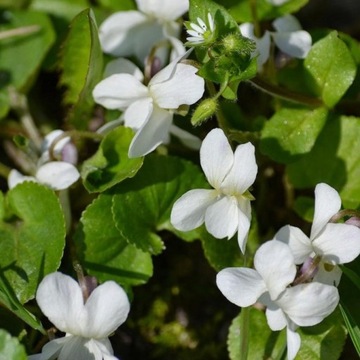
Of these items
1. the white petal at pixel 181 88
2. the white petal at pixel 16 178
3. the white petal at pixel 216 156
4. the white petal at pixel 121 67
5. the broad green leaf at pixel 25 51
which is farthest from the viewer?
the broad green leaf at pixel 25 51

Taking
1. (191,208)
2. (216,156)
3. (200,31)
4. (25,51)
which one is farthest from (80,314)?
(25,51)

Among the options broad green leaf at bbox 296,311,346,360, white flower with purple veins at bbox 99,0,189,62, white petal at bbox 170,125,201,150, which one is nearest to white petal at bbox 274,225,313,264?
broad green leaf at bbox 296,311,346,360

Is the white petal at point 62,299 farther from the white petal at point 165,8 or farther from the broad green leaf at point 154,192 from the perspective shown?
the white petal at point 165,8

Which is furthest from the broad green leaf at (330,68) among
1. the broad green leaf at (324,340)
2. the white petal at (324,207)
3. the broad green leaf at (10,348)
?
the broad green leaf at (10,348)

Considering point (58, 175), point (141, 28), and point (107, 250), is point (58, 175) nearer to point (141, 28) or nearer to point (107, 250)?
point (107, 250)

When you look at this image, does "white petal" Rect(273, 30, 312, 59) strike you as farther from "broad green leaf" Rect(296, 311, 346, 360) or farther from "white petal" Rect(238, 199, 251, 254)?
"broad green leaf" Rect(296, 311, 346, 360)

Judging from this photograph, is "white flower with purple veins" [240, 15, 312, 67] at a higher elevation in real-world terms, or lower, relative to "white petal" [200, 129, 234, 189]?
lower
